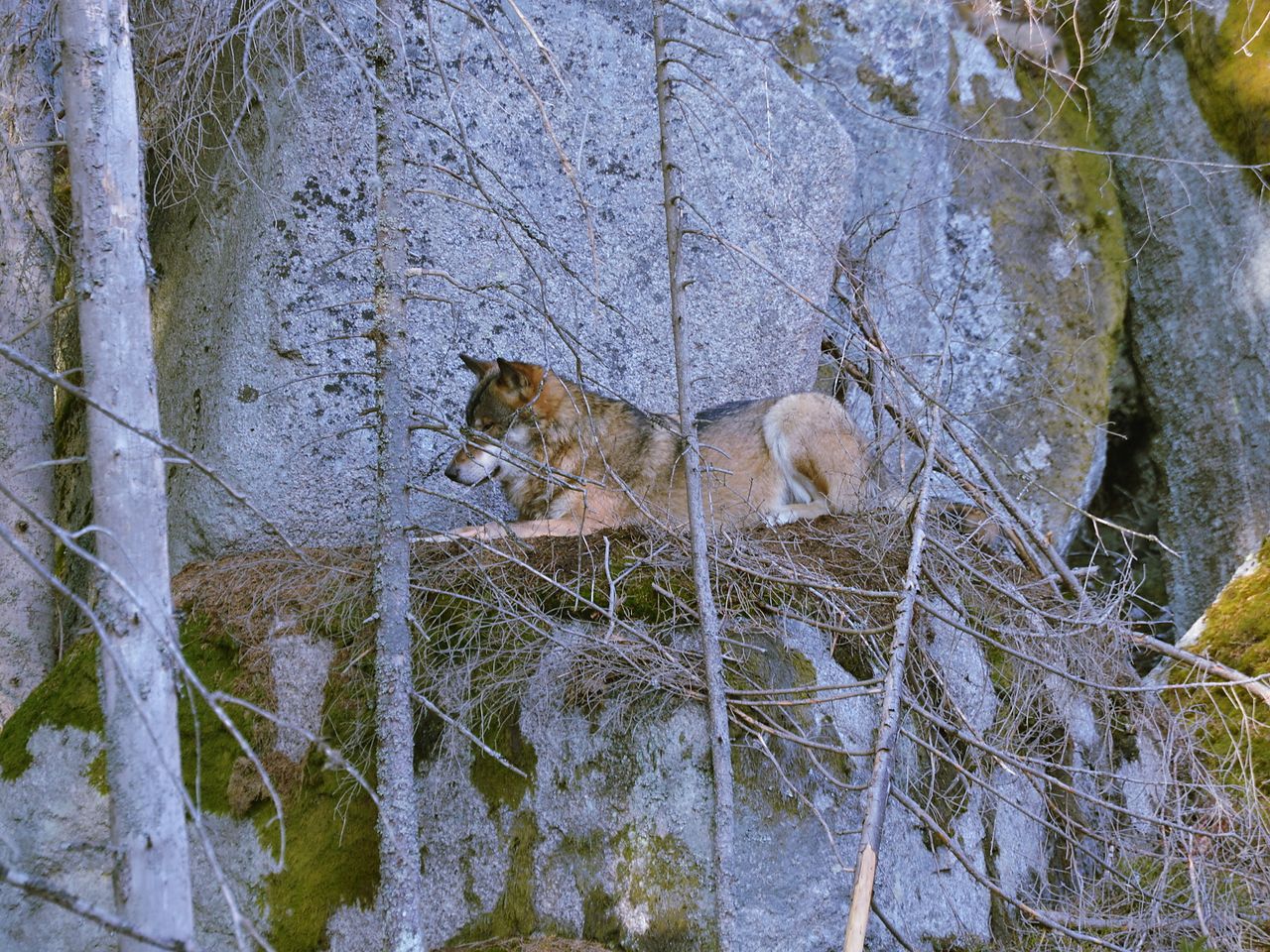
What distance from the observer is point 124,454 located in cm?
273

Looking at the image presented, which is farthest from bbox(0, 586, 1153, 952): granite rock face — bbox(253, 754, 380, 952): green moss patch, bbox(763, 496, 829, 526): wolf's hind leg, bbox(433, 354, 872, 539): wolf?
bbox(433, 354, 872, 539): wolf

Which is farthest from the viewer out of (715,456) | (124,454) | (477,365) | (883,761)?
(715,456)

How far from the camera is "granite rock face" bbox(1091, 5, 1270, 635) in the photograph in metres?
6.79

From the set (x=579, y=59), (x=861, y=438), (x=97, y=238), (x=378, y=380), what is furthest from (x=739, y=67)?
(x=97, y=238)

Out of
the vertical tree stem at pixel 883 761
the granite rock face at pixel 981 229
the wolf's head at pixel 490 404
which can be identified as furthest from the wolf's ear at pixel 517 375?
the granite rock face at pixel 981 229

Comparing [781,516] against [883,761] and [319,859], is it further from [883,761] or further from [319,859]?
[319,859]

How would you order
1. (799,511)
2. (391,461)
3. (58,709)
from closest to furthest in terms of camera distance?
(391,461), (58,709), (799,511)

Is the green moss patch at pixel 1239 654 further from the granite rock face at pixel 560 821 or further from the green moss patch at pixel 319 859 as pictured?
the green moss patch at pixel 319 859

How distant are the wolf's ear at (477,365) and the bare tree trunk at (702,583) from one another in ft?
5.33

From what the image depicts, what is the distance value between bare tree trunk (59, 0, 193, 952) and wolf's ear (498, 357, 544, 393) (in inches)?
103

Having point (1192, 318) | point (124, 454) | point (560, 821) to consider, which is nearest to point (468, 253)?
point (560, 821)

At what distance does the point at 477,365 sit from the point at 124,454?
2.77 m

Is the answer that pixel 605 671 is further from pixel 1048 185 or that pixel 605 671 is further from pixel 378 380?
pixel 1048 185

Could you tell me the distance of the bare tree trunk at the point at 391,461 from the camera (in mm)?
3438
